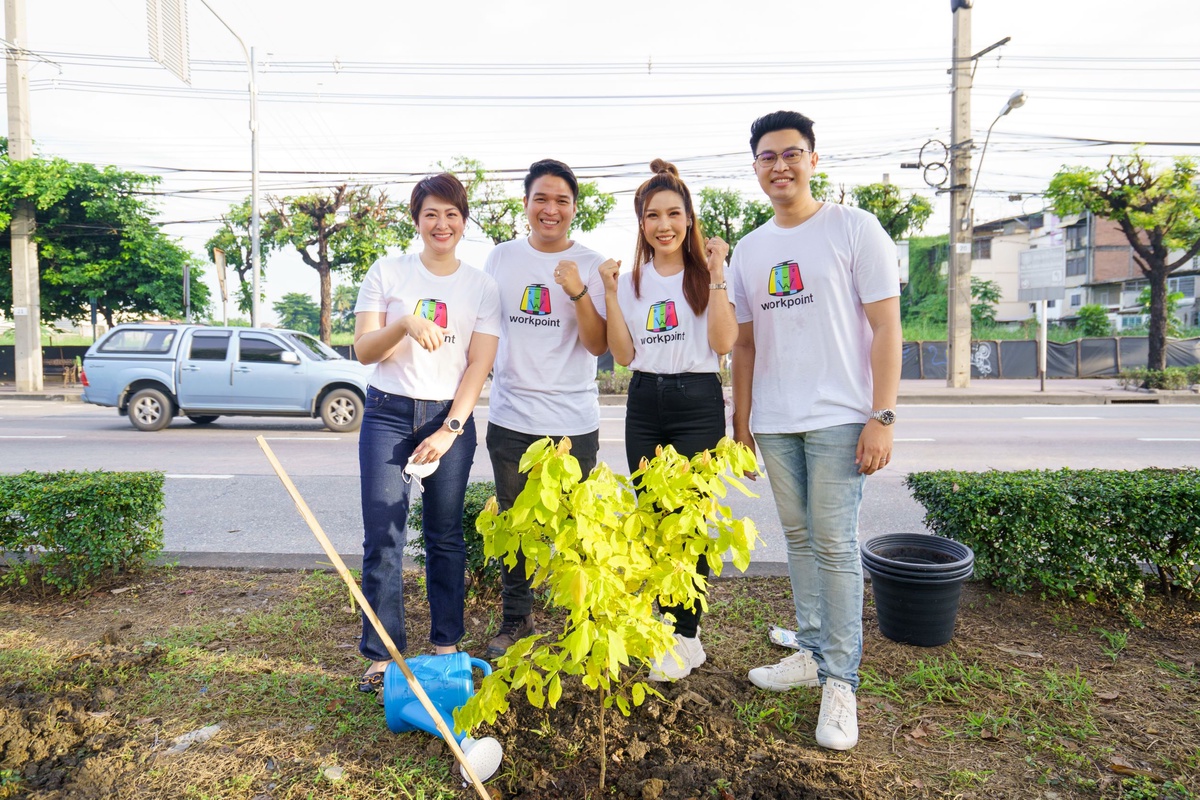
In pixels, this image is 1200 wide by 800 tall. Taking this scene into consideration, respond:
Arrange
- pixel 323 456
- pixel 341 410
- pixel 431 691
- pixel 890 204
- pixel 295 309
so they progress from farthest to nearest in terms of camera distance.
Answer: pixel 295 309 → pixel 890 204 → pixel 341 410 → pixel 323 456 → pixel 431 691

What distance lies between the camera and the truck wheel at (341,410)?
11336 millimetres

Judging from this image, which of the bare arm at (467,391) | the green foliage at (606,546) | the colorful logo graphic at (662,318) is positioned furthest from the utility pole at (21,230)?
the green foliage at (606,546)

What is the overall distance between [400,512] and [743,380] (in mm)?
1409

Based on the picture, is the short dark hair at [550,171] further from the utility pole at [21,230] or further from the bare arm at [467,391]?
the utility pole at [21,230]

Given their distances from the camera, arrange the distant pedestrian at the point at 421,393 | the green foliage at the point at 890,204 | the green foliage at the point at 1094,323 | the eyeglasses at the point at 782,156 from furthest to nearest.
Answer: the green foliage at the point at 1094,323, the green foliage at the point at 890,204, the distant pedestrian at the point at 421,393, the eyeglasses at the point at 782,156

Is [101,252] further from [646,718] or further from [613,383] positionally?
[646,718]

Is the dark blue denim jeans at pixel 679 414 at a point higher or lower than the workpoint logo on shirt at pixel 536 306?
lower

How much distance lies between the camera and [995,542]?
3.54 metres

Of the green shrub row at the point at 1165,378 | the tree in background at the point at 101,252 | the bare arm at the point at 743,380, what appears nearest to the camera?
the bare arm at the point at 743,380

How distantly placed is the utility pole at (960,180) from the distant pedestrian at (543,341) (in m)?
17.4

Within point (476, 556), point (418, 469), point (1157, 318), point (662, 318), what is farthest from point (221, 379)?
point (1157, 318)

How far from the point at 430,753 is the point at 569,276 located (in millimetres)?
1688

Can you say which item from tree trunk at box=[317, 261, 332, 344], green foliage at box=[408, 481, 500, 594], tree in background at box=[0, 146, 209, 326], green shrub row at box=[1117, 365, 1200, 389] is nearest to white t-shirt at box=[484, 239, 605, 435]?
green foliage at box=[408, 481, 500, 594]

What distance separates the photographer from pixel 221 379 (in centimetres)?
1132
